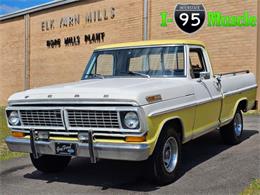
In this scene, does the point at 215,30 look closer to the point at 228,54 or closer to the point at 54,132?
the point at 228,54

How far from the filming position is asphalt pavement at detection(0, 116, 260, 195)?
549cm

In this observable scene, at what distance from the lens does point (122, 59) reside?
6977mm

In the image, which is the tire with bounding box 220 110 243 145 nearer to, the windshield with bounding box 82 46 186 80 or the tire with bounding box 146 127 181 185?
the windshield with bounding box 82 46 186 80

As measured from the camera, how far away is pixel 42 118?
5.72 metres

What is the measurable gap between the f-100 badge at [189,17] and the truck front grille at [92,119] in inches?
421

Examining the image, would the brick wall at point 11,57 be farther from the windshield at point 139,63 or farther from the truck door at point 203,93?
the truck door at point 203,93

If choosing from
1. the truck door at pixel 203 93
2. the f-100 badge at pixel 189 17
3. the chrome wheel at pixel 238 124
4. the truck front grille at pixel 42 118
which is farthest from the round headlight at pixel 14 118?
the f-100 badge at pixel 189 17

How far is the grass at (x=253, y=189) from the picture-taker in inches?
206

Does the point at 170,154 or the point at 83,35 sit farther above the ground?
the point at 83,35

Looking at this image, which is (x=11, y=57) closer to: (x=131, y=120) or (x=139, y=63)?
(x=139, y=63)

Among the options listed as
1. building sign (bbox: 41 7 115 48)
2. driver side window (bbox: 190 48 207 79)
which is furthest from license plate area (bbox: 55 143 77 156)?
building sign (bbox: 41 7 115 48)

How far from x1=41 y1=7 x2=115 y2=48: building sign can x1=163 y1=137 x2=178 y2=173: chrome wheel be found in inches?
546

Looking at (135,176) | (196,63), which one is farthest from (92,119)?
(196,63)

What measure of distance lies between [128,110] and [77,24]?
16780mm
